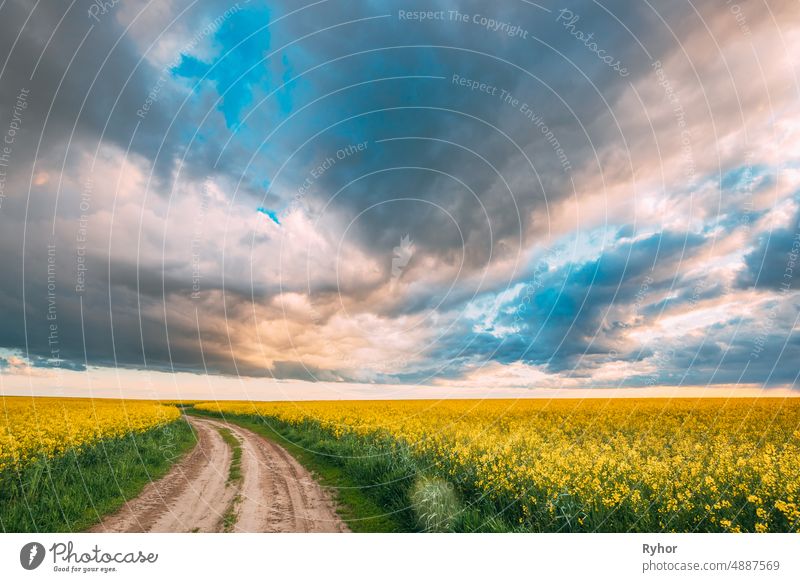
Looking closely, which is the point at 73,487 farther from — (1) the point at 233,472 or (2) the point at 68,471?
(1) the point at 233,472

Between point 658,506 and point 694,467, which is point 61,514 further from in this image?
point 694,467

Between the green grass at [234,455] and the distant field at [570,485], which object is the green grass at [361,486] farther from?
the green grass at [234,455]

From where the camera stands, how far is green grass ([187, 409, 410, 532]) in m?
11.2

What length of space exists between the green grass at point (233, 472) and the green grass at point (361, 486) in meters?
2.69

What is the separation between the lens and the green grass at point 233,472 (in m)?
11.0

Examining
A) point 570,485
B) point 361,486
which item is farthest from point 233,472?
point 570,485

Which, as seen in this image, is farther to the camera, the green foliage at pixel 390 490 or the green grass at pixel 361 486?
the green grass at pixel 361 486

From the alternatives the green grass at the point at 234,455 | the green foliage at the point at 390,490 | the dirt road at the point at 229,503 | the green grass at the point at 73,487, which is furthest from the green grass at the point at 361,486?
the green grass at the point at 73,487

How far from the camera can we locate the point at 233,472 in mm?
17062

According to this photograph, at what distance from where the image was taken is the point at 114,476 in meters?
13.8
